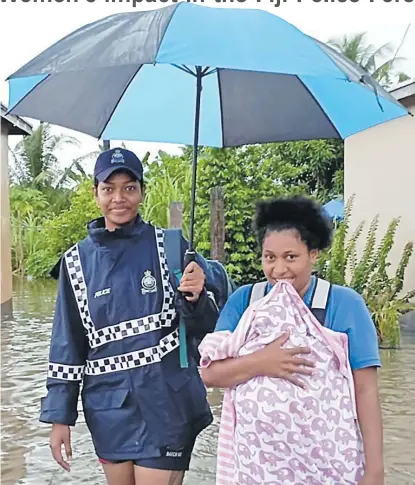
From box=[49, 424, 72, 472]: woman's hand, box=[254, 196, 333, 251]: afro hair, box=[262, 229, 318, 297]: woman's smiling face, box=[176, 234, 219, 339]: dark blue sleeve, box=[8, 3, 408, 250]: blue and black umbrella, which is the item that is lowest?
box=[49, 424, 72, 472]: woman's hand

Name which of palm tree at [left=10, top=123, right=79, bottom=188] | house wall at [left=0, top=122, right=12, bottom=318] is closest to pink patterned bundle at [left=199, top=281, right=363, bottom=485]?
house wall at [left=0, top=122, right=12, bottom=318]

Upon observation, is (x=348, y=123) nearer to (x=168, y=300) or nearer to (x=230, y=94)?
(x=230, y=94)

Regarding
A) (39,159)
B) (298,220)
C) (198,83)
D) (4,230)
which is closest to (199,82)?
(198,83)

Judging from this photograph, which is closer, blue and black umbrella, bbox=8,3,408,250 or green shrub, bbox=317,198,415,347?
blue and black umbrella, bbox=8,3,408,250

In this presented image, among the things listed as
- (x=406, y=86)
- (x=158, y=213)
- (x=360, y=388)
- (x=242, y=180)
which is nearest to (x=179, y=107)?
(x=360, y=388)

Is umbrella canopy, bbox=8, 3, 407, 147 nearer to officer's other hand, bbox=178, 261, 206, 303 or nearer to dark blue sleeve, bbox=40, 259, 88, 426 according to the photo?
officer's other hand, bbox=178, 261, 206, 303

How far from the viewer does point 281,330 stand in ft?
7.73

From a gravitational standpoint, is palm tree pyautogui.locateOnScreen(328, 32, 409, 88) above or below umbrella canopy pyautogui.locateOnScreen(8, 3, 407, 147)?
above

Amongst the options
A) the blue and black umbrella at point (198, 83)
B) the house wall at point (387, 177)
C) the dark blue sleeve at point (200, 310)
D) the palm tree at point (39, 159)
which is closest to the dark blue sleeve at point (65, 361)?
the dark blue sleeve at point (200, 310)

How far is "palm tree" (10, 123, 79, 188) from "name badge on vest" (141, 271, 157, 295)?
24.0 metres

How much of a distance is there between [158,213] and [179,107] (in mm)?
12750

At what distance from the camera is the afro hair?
2.49 m

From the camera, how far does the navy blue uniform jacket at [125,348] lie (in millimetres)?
2846

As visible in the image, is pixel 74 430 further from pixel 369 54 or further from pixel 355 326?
pixel 369 54
